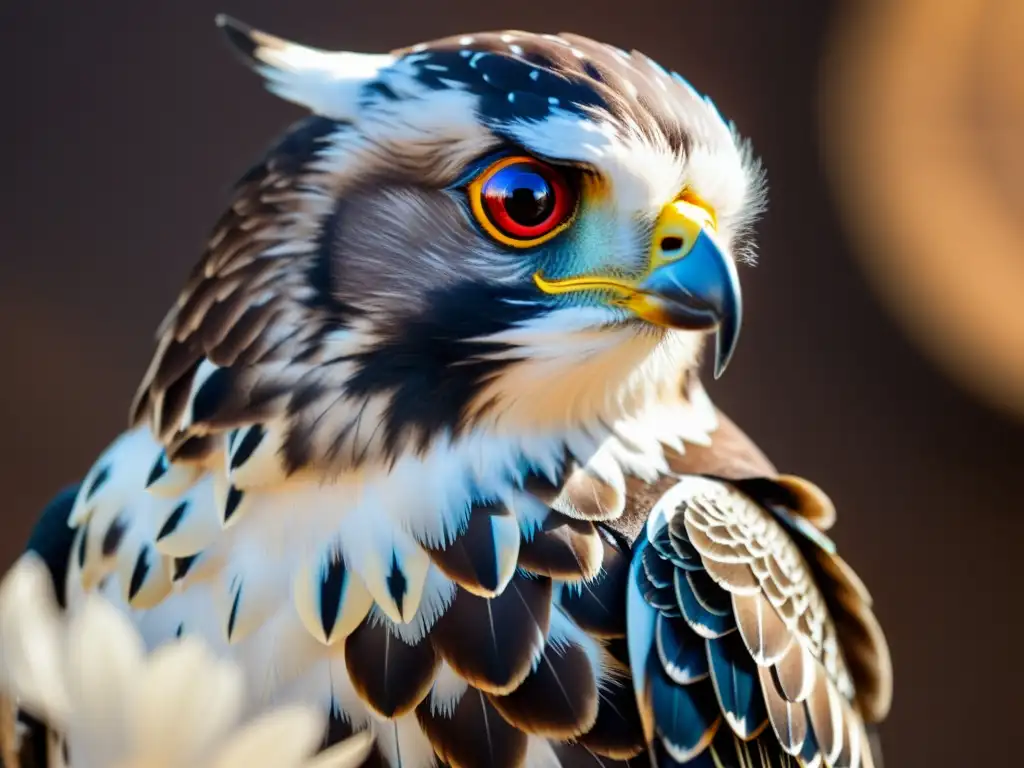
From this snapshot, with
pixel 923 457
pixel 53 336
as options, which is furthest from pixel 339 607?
pixel 923 457

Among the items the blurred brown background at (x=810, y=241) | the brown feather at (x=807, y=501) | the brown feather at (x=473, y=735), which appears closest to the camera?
the brown feather at (x=473, y=735)

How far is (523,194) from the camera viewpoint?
61cm

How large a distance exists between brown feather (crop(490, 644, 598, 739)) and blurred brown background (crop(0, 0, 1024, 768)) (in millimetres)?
690

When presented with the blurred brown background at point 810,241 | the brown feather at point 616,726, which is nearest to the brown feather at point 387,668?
the brown feather at point 616,726

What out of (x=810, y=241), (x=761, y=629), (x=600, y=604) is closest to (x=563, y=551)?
(x=600, y=604)

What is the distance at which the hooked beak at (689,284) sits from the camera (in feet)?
1.97

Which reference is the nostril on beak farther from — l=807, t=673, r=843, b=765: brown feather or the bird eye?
l=807, t=673, r=843, b=765: brown feather

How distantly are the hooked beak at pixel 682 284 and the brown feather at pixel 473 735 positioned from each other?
271 millimetres

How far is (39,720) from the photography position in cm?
72

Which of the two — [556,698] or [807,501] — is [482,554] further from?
[807,501]

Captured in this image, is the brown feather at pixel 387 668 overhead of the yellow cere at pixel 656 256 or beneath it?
beneath

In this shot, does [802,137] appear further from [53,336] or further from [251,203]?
[53,336]

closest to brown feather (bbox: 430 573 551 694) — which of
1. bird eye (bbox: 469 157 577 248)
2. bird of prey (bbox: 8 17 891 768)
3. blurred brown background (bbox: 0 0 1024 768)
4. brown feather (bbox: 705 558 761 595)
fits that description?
bird of prey (bbox: 8 17 891 768)

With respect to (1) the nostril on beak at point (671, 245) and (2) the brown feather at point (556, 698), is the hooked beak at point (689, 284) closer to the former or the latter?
(1) the nostril on beak at point (671, 245)
